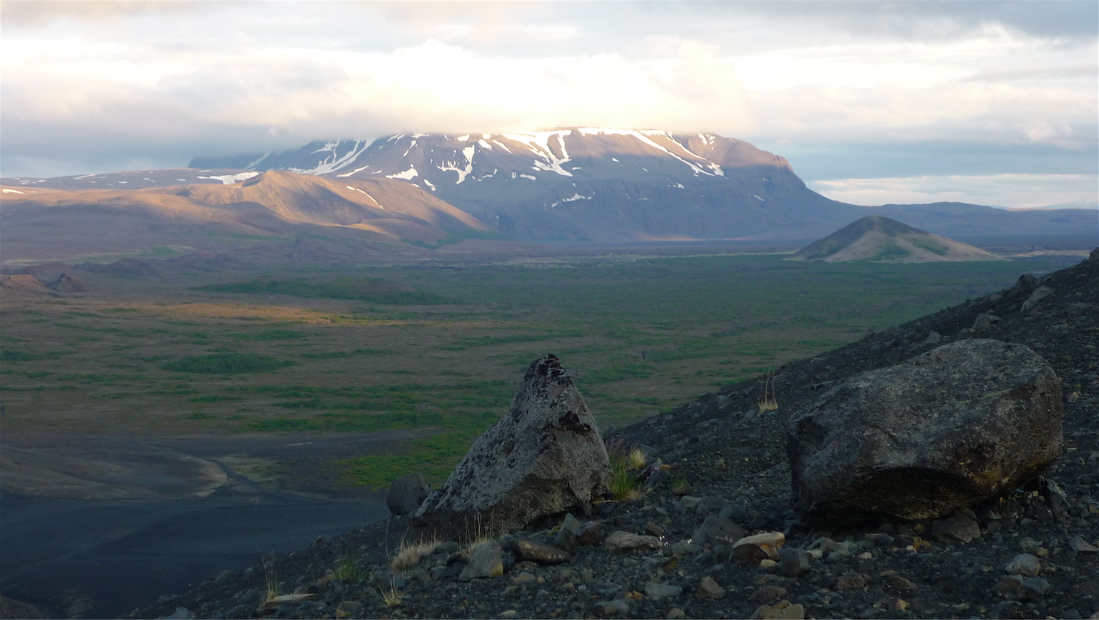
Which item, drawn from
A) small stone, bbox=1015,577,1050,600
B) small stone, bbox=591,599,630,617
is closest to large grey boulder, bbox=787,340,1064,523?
small stone, bbox=1015,577,1050,600

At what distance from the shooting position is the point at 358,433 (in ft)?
108

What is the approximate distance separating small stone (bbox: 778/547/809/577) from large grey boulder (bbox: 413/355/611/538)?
275 cm

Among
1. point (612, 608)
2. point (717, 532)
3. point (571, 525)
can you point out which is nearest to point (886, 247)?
point (571, 525)

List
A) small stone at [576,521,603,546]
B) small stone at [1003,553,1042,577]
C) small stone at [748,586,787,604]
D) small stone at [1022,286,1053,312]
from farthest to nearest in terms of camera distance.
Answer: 1. small stone at [1022,286,1053,312]
2. small stone at [576,521,603,546]
3. small stone at [748,586,787,604]
4. small stone at [1003,553,1042,577]

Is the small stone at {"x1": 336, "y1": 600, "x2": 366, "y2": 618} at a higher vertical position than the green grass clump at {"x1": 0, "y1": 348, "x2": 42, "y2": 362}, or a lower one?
higher

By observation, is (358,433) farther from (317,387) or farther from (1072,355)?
(1072,355)

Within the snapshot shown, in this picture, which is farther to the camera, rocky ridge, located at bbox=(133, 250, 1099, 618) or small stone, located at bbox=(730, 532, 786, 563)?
small stone, located at bbox=(730, 532, 786, 563)

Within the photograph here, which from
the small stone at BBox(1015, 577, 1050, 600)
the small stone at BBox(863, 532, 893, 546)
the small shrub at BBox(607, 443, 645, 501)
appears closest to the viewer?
the small stone at BBox(1015, 577, 1050, 600)

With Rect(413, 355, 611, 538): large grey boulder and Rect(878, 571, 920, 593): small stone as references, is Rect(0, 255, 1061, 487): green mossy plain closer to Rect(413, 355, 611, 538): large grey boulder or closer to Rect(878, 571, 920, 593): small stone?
Rect(413, 355, 611, 538): large grey boulder

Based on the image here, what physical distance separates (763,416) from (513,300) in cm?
8310

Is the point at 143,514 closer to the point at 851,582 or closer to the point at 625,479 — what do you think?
the point at 625,479

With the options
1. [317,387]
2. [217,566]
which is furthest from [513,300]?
[217,566]

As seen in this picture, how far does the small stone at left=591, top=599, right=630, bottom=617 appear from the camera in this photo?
20.8 ft

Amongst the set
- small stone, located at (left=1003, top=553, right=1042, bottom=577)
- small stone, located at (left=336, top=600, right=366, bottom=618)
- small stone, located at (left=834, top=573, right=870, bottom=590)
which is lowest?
small stone, located at (left=336, top=600, right=366, bottom=618)
